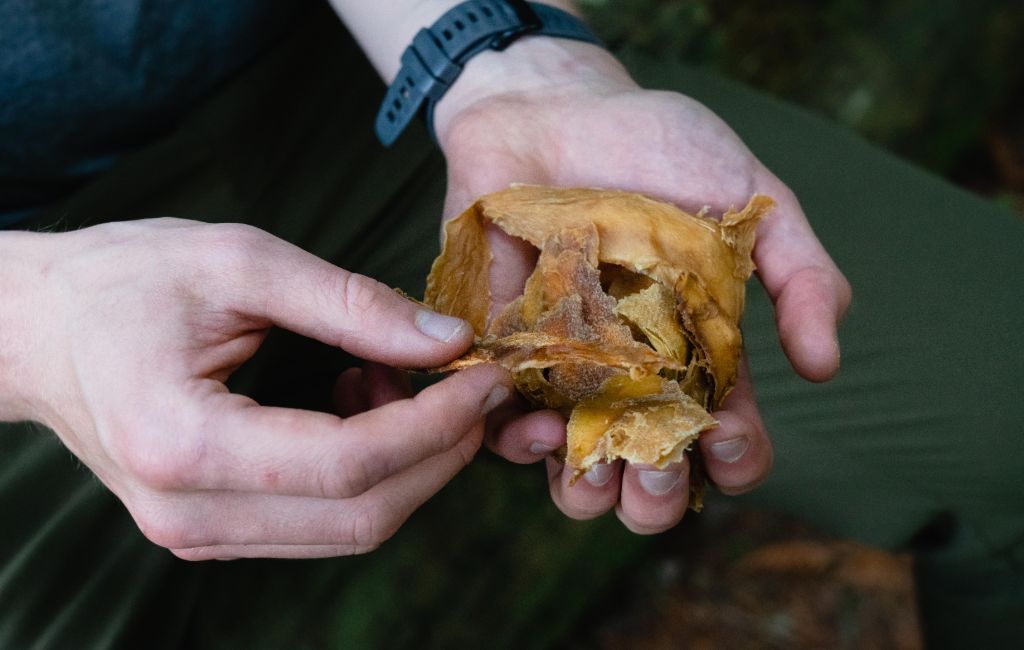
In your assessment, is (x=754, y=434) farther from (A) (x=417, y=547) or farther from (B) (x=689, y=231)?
(A) (x=417, y=547)

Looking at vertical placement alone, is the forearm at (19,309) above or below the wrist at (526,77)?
above

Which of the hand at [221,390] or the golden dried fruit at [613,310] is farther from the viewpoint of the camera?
the golden dried fruit at [613,310]

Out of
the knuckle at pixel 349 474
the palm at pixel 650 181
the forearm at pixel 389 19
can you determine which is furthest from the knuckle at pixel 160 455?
the forearm at pixel 389 19

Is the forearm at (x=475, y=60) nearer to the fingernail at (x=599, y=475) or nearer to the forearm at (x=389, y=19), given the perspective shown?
the forearm at (x=389, y=19)

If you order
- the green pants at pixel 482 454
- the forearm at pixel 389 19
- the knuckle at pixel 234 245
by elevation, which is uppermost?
the knuckle at pixel 234 245

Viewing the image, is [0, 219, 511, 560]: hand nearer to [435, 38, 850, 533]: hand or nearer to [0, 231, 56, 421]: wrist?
[0, 231, 56, 421]: wrist

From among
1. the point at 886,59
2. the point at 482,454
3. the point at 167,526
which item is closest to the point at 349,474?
the point at 167,526

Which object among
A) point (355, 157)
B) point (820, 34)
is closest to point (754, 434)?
point (355, 157)
